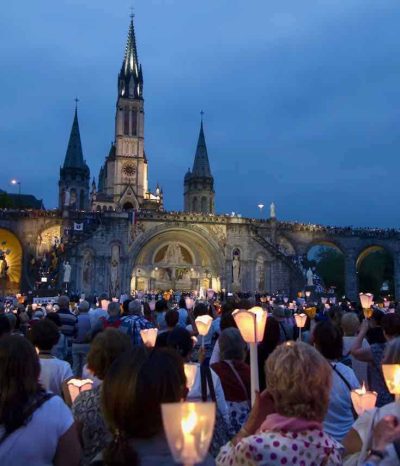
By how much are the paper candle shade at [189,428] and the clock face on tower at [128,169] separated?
7279 cm

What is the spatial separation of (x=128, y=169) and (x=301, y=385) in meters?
72.3

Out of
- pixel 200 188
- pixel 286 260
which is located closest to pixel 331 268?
pixel 200 188

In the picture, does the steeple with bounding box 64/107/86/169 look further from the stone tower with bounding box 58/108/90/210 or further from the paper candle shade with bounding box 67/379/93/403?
the paper candle shade with bounding box 67/379/93/403

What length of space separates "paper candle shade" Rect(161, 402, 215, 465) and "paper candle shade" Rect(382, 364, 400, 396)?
1789 mm

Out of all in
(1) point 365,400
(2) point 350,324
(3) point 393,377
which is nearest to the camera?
(3) point 393,377

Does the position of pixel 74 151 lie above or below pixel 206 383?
above

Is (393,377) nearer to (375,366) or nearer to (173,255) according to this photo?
(375,366)

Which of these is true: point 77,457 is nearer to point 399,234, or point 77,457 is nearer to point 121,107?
point 399,234

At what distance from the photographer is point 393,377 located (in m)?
3.65

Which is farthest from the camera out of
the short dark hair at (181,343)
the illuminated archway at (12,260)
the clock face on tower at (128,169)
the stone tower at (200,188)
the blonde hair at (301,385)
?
the stone tower at (200,188)

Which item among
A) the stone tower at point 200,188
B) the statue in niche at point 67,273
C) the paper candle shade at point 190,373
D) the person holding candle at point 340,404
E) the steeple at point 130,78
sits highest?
the steeple at point 130,78

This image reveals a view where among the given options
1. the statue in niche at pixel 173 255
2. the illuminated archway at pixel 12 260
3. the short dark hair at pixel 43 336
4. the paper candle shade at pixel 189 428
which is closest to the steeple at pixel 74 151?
the illuminated archway at pixel 12 260

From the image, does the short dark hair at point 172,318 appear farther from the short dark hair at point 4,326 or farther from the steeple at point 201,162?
the steeple at point 201,162

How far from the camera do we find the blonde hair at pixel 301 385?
3.09 meters
